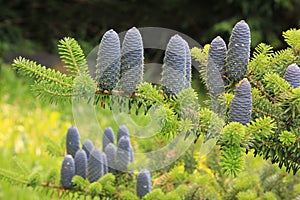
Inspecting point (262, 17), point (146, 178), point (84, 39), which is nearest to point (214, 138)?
point (146, 178)

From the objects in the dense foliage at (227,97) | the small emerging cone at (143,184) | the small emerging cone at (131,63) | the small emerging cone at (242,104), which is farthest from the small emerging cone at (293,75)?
the small emerging cone at (143,184)

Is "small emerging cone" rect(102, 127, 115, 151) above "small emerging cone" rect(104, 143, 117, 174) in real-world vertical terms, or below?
above

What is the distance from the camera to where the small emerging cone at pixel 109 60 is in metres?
0.88

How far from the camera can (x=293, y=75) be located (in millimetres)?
913

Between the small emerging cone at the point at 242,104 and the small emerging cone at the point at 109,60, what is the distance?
0.19 m

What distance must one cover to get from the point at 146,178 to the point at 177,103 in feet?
1.70

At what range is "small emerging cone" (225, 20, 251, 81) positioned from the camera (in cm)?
90

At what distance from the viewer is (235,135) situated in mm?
812

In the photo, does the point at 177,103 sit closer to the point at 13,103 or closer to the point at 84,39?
the point at 13,103

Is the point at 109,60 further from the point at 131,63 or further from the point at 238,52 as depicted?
the point at 238,52

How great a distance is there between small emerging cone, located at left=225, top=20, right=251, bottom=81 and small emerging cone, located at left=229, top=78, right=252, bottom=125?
69 mm

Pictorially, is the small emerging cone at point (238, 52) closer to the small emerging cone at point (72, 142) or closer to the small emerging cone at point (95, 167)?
the small emerging cone at point (95, 167)

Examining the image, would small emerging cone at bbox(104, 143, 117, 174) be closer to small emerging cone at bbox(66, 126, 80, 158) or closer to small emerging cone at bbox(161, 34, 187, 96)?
small emerging cone at bbox(66, 126, 80, 158)

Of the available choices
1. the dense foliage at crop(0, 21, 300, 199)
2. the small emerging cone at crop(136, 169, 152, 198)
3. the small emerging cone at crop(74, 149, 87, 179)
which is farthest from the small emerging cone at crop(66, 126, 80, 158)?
the dense foliage at crop(0, 21, 300, 199)
